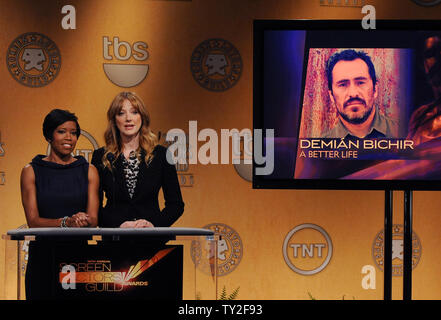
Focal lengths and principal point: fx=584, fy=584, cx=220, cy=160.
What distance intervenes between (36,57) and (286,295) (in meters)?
2.22

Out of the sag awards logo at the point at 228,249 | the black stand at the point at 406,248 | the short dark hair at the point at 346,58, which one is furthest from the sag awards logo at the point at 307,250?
the short dark hair at the point at 346,58

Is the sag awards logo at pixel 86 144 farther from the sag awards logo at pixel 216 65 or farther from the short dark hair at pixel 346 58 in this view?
the short dark hair at pixel 346 58

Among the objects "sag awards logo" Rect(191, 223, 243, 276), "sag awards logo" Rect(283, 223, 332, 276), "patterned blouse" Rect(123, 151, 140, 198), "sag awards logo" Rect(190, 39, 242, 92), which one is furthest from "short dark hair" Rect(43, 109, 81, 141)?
"sag awards logo" Rect(283, 223, 332, 276)

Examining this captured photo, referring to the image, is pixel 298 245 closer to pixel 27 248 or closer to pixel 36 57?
pixel 36 57

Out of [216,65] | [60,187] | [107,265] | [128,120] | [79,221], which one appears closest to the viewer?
[107,265]

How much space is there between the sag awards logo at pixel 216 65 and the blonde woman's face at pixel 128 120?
998mm

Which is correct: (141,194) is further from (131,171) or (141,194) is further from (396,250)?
(396,250)

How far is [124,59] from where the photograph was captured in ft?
12.4

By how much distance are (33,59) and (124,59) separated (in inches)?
22.8

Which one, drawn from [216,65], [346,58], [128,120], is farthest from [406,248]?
[216,65]

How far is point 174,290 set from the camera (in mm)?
1763

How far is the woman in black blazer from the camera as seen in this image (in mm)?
2764

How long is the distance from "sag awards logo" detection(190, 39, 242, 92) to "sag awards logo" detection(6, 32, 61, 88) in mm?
897

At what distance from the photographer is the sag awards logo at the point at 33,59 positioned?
3.72 meters
